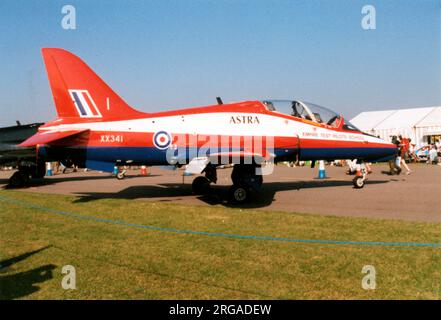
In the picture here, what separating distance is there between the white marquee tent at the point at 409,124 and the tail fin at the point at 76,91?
106ft

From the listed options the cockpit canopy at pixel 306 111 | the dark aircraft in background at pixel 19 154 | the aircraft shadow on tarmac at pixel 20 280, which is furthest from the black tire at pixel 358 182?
the dark aircraft in background at pixel 19 154

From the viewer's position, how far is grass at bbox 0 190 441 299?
13.7 ft

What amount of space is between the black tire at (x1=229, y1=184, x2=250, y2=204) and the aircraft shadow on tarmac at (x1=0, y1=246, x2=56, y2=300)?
5.90 metres

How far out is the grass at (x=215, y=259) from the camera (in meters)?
4.18

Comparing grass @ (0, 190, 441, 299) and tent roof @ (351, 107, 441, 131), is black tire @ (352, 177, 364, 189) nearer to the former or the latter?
grass @ (0, 190, 441, 299)

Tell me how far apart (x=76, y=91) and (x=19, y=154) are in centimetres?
653

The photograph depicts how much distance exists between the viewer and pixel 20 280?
4.58 m

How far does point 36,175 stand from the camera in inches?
668

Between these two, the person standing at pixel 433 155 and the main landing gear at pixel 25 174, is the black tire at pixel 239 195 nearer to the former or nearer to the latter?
the main landing gear at pixel 25 174

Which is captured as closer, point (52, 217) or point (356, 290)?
point (356, 290)

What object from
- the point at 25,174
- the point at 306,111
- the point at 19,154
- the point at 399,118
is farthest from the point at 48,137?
the point at 399,118
